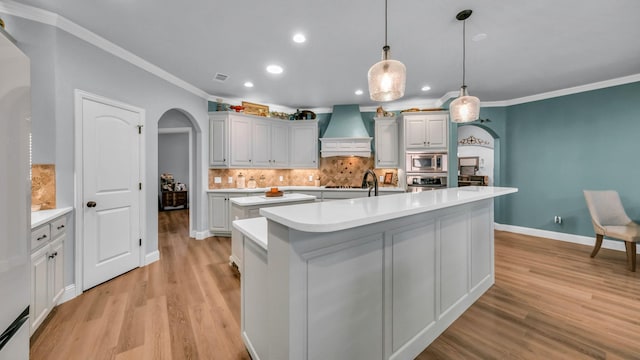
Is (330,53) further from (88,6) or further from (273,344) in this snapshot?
(273,344)

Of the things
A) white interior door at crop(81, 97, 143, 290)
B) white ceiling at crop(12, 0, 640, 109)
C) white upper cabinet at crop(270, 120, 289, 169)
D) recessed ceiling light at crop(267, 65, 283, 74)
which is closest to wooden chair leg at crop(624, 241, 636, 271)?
white ceiling at crop(12, 0, 640, 109)

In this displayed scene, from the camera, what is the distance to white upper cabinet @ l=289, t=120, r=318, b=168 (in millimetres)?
5504

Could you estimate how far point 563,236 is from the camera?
4.48 m

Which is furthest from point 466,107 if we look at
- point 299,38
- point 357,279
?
point 357,279

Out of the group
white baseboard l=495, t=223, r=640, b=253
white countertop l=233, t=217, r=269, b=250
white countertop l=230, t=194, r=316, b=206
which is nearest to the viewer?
white countertop l=233, t=217, r=269, b=250

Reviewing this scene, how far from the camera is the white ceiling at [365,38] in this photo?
7.24ft

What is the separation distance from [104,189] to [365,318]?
3.07m

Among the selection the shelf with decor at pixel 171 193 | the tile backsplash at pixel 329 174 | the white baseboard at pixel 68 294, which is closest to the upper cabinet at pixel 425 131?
the tile backsplash at pixel 329 174

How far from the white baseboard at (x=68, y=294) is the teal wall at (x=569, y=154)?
685cm

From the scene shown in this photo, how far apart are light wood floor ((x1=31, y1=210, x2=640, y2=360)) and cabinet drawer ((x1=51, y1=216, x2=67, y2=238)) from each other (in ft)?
2.32

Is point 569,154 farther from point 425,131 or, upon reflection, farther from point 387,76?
point 387,76

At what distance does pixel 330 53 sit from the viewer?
121 inches

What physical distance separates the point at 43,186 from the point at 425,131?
529 cm

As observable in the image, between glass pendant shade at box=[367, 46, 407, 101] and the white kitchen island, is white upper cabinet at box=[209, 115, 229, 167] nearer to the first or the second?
the white kitchen island
